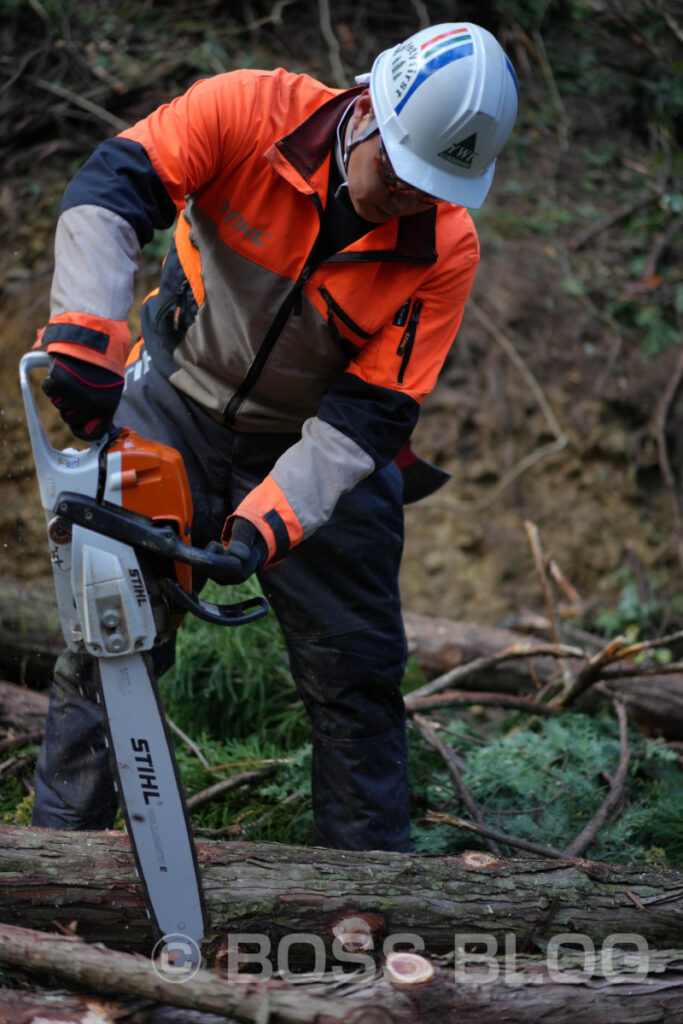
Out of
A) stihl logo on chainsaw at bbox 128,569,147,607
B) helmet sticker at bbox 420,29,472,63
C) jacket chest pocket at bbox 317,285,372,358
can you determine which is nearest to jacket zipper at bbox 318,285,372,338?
jacket chest pocket at bbox 317,285,372,358

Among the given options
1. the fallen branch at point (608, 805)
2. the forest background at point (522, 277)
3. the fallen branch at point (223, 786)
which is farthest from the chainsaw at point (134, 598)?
the forest background at point (522, 277)

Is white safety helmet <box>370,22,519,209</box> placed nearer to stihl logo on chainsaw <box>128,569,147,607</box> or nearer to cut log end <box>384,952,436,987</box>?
stihl logo on chainsaw <box>128,569,147,607</box>

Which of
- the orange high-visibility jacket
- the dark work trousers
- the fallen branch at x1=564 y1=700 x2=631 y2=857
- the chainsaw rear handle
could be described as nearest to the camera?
the chainsaw rear handle

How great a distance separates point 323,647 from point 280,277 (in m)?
1.08

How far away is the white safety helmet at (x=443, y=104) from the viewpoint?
2.04m

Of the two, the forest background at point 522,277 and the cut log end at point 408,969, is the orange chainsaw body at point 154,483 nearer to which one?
the cut log end at point 408,969

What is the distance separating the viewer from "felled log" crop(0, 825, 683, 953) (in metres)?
1.91

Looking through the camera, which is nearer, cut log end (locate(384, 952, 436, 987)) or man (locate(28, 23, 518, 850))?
cut log end (locate(384, 952, 436, 987))

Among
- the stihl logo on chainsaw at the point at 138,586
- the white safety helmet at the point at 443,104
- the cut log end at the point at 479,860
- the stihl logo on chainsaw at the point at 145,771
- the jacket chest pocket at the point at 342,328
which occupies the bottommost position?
the cut log end at the point at 479,860

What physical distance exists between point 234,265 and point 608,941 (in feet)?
6.16

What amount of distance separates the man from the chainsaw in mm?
99

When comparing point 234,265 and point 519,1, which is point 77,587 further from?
point 519,1

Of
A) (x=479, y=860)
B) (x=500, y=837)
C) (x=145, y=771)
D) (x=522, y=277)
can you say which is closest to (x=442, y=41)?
(x=145, y=771)

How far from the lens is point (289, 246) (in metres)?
2.24
